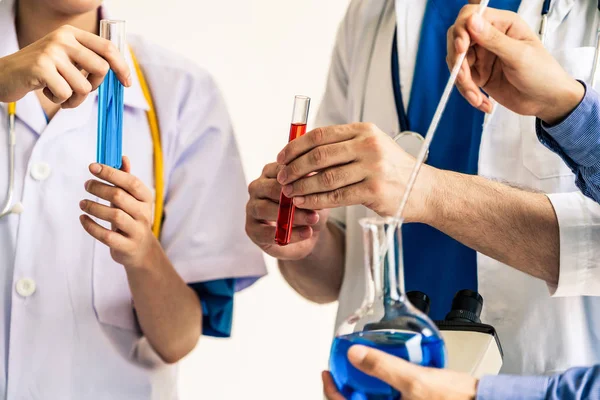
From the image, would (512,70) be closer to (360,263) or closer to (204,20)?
(360,263)

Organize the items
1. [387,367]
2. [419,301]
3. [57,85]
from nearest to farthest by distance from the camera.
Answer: [387,367], [419,301], [57,85]

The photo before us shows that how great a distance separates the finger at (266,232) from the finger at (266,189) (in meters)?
0.05

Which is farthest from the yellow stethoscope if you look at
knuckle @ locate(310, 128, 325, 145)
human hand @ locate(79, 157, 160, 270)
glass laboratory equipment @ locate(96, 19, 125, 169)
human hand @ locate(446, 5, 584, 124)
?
human hand @ locate(446, 5, 584, 124)

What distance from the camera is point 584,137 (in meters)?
0.95

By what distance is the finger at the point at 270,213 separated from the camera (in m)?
1.07

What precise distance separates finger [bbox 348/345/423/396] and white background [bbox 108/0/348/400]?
59.3 inches

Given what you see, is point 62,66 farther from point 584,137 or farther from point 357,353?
point 584,137

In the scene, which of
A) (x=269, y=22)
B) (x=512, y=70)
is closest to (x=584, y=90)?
(x=512, y=70)

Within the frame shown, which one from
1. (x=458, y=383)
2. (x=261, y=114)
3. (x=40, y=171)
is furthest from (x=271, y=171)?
(x=261, y=114)

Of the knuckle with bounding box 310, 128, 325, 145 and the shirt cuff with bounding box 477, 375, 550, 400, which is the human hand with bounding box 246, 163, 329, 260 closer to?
the knuckle with bounding box 310, 128, 325, 145

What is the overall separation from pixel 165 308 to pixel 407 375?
67 centimetres

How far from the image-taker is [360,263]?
1.28 m

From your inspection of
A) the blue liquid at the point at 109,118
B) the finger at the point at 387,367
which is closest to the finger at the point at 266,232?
the blue liquid at the point at 109,118

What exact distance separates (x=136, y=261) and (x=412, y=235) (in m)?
→ 0.45
